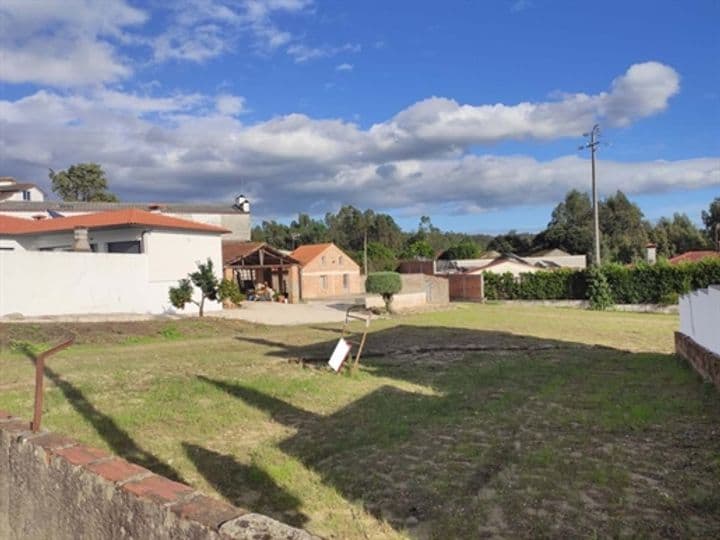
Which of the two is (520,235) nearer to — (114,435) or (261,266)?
(261,266)

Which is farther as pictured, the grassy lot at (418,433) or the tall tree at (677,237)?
the tall tree at (677,237)

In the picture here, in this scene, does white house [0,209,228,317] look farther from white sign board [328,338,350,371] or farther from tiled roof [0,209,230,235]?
white sign board [328,338,350,371]

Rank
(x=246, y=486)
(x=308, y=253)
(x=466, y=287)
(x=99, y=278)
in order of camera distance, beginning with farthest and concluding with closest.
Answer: (x=308, y=253) → (x=466, y=287) → (x=99, y=278) → (x=246, y=486)

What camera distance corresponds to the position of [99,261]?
21172mm

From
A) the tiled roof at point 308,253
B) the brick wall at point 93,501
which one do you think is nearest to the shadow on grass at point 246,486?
the brick wall at point 93,501

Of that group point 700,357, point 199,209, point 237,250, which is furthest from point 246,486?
point 199,209

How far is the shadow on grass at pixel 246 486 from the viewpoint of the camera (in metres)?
Answer: 3.97

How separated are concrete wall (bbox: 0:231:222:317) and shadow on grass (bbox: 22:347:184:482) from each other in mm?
12170

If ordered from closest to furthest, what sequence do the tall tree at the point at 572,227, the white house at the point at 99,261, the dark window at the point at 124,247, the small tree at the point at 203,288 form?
the white house at the point at 99,261
the small tree at the point at 203,288
the dark window at the point at 124,247
the tall tree at the point at 572,227

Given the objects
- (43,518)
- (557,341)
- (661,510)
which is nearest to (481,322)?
(557,341)

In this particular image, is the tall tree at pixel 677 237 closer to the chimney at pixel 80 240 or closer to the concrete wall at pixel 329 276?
the concrete wall at pixel 329 276

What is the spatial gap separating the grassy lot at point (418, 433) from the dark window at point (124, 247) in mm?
12733

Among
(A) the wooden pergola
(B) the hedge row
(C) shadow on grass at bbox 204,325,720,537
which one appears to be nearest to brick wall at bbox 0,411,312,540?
(C) shadow on grass at bbox 204,325,720,537

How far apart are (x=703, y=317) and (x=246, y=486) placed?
27.0 feet
